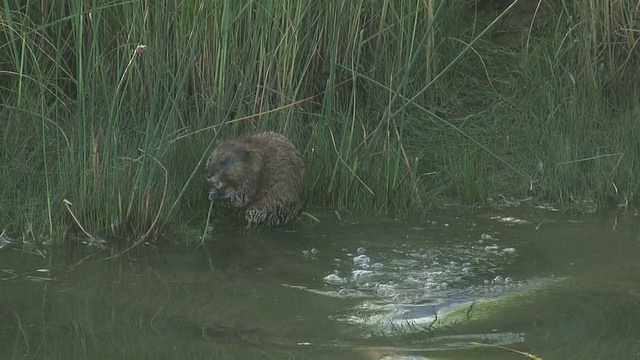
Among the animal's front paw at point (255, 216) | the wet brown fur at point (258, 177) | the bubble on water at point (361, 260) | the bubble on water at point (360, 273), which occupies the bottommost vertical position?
the animal's front paw at point (255, 216)

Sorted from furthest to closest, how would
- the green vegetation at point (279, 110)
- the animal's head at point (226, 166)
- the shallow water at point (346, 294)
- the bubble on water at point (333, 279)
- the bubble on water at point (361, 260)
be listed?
the animal's head at point (226, 166) < the green vegetation at point (279, 110) < the bubble on water at point (361, 260) < the bubble on water at point (333, 279) < the shallow water at point (346, 294)

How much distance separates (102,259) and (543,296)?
219 cm

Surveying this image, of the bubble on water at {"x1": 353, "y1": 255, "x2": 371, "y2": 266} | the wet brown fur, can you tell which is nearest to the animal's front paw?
the wet brown fur

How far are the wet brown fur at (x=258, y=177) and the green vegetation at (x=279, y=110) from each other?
0.17 meters

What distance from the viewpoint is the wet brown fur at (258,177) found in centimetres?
702

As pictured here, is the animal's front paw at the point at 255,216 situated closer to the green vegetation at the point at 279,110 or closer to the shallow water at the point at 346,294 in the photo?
the shallow water at the point at 346,294

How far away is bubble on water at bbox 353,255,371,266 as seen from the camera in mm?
6301

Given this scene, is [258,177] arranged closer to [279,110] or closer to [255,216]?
[255,216]

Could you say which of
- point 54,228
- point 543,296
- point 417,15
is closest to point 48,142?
point 54,228

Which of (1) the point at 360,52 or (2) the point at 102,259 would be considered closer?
(2) the point at 102,259

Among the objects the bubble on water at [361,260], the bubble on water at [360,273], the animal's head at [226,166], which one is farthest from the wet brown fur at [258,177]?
the bubble on water at [360,273]

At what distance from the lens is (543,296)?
575cm

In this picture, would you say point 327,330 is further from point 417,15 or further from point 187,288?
point 417,15

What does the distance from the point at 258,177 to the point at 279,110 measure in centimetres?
50
